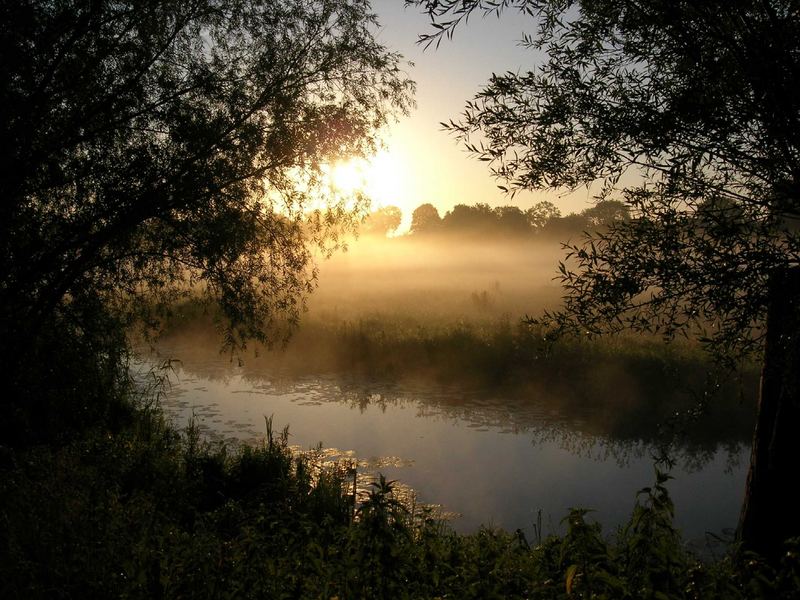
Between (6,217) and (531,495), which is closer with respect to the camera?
(6,217)

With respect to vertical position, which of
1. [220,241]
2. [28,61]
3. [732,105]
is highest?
[28,61]

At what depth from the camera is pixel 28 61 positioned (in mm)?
8570

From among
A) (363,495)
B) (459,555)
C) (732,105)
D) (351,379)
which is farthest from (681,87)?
(351,379)

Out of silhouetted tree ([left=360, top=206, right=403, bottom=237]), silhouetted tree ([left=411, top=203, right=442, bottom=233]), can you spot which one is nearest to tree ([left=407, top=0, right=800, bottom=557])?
silhouetted tree ([left=411, top=203, right=442, bottom=233])

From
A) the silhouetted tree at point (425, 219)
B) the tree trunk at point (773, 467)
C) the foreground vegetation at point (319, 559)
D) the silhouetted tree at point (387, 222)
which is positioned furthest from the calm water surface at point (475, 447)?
the silhouetted tree at point (387, 222)

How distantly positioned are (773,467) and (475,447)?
9.23m

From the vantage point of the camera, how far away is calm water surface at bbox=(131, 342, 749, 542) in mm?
12047

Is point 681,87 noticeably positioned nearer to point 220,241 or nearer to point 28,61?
point 220,241

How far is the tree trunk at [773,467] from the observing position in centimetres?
648

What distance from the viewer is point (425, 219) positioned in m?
140

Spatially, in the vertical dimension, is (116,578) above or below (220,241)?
below

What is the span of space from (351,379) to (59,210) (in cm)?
1491

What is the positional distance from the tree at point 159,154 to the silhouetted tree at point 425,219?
400ft

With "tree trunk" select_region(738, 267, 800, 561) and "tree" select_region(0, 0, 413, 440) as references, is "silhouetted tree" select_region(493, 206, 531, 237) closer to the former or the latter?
"tree" select_region(0, 0, 413, 440)
